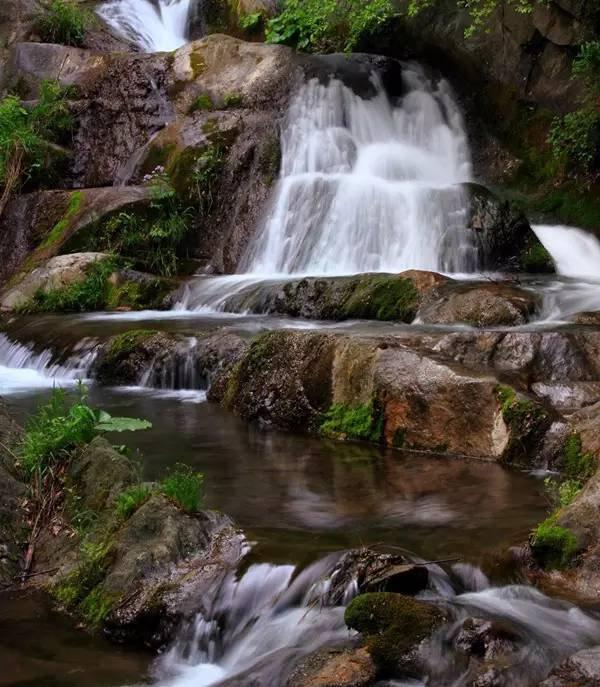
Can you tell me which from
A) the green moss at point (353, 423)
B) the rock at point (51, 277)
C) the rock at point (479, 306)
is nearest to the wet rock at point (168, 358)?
the green moss at point (353, 423)

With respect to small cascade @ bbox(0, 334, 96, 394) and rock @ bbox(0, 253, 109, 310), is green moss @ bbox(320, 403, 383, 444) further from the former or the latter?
rock @ bbox(0, 253, 109, 310)

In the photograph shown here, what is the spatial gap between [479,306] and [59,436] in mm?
5182

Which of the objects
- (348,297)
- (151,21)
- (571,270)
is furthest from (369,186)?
(151,21)

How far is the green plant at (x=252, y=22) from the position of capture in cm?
2058

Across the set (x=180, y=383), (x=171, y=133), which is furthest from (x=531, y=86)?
(x=180, y=383)

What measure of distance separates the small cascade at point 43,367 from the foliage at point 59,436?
4117 millimetres

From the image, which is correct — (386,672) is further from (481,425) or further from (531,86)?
(531,86)

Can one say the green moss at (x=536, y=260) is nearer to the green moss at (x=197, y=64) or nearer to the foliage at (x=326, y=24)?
the foliage at (x=326, y=24)

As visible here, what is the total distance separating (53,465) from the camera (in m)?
6.02

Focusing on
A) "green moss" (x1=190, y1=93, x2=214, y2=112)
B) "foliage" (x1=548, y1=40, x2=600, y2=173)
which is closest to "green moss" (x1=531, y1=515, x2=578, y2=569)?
"foliage" (x1=548, y1=40, x2=600, y2=173)

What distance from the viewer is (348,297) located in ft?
36.8

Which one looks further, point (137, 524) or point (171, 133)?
point (171, 133)

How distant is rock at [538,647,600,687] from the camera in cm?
333

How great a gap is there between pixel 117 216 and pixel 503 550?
39.0 feet
